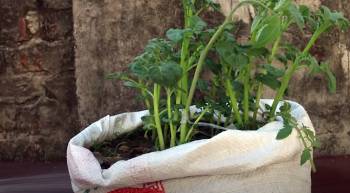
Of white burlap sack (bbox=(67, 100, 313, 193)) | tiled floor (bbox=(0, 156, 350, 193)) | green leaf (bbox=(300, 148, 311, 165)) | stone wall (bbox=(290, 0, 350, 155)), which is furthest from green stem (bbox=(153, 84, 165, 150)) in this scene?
stone wall (bbox=(290, 0, 350, 155))

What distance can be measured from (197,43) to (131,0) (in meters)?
0.62

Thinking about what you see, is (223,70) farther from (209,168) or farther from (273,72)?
(209,168)

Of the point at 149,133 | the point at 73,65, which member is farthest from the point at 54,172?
the point at 149,133

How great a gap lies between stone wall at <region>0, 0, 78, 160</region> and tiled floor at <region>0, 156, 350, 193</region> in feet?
0.26

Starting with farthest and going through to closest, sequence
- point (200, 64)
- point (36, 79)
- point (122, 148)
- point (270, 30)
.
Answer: point (36, 79) → point (122, 148) → point (200, 64) → point (270, 30)

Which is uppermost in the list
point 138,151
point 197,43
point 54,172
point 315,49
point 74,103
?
point 197,43

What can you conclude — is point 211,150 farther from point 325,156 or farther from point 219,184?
point 325,156

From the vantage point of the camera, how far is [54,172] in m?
1.98

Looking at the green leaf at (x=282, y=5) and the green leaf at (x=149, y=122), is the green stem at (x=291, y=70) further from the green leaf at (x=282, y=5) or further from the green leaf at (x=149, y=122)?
the green leaf at (x=149, y=122)

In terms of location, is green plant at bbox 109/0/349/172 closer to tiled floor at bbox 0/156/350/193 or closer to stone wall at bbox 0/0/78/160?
tiled floor at bbox 0/156/350/193

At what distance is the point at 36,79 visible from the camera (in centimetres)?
209

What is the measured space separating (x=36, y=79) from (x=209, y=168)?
111 centimetres

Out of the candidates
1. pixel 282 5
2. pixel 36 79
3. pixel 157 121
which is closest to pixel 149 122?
pixel 157 121

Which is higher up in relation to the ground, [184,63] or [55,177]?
[184,63]
